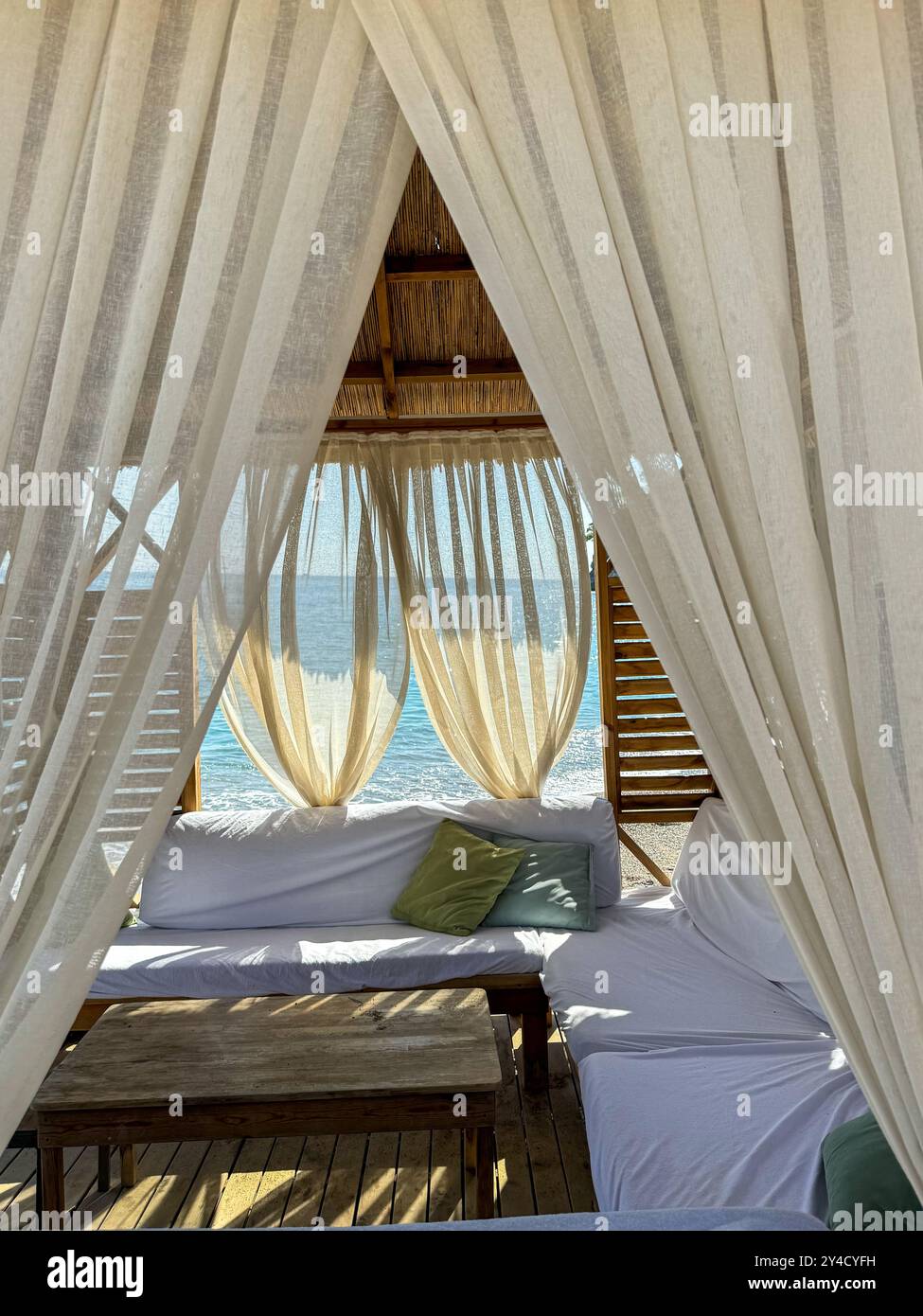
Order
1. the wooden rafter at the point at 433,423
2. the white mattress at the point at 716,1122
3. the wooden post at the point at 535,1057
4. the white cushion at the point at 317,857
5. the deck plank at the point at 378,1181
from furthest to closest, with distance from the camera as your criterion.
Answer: the wooden rafter at the point at 433,423, the white cushion at the point at 317,857, the wooden post at the point at 535,1057, the deck plank at the point at 378,1181, the white mattress at the point at 716,1122

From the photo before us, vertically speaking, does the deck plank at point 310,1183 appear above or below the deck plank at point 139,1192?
below

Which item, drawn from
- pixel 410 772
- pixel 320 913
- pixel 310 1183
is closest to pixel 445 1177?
pixel 310 1183

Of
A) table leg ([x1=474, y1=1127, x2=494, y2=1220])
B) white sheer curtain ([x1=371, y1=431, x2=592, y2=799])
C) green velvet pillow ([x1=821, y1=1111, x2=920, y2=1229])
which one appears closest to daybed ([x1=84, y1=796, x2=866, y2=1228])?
green velvet pillow ([x1=821, y1=1111, x2=920, y2=1229])

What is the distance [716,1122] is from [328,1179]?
1.25 metres

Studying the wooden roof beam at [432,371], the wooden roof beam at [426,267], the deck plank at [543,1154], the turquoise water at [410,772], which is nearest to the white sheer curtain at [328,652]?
the wooden roof beam at [432,371]

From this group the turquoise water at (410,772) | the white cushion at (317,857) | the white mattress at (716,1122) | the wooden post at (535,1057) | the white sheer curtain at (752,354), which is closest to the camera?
the white sheer curtain at (752,354)

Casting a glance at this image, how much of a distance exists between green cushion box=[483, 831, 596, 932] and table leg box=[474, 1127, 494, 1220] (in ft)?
5.11

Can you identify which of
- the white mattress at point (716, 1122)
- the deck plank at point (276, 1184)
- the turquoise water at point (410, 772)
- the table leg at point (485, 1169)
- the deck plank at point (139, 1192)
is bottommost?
the deck plank at point (276, 1184)

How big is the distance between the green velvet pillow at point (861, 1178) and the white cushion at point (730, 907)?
0.95m

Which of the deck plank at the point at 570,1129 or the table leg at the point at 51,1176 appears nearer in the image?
the table leg at the point at 51,1176

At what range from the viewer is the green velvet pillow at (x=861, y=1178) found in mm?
1559

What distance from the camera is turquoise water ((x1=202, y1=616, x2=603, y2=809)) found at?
51.8 feet

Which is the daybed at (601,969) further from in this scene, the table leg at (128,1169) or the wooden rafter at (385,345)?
the wooden rafter at (385,345)
